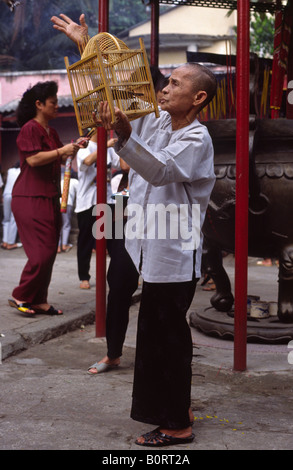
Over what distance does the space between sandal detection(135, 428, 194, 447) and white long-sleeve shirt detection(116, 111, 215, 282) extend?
2.13 feet

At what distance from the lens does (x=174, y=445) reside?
8.85 feet

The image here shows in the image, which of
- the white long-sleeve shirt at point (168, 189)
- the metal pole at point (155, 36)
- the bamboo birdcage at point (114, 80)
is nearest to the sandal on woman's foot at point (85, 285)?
the metal pole at point (155, 36)

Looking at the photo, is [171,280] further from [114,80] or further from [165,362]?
[114,80]

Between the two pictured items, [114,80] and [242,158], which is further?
[242,158]

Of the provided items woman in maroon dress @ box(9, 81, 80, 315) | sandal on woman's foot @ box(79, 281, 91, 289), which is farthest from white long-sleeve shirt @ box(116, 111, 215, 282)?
sandal on woman's foot @ box(79, 281, 91, 289)

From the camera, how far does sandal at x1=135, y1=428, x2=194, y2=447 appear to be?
266 centimetres

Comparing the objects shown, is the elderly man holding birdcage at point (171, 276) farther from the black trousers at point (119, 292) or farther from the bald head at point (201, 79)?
the black trousers at point (119, 292)

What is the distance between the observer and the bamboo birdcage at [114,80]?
2510 mm

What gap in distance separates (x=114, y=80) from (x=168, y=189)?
1.63 ft

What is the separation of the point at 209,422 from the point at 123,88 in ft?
5.03

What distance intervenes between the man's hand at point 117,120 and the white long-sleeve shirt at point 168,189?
0.11 feet

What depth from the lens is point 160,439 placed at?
2684 mm

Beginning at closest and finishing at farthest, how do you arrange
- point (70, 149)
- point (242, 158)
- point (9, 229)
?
1. point (242, 158)
2. point (70, 149)
3. point (9, 229)

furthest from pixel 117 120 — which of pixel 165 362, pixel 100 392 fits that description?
pixel 100 392
